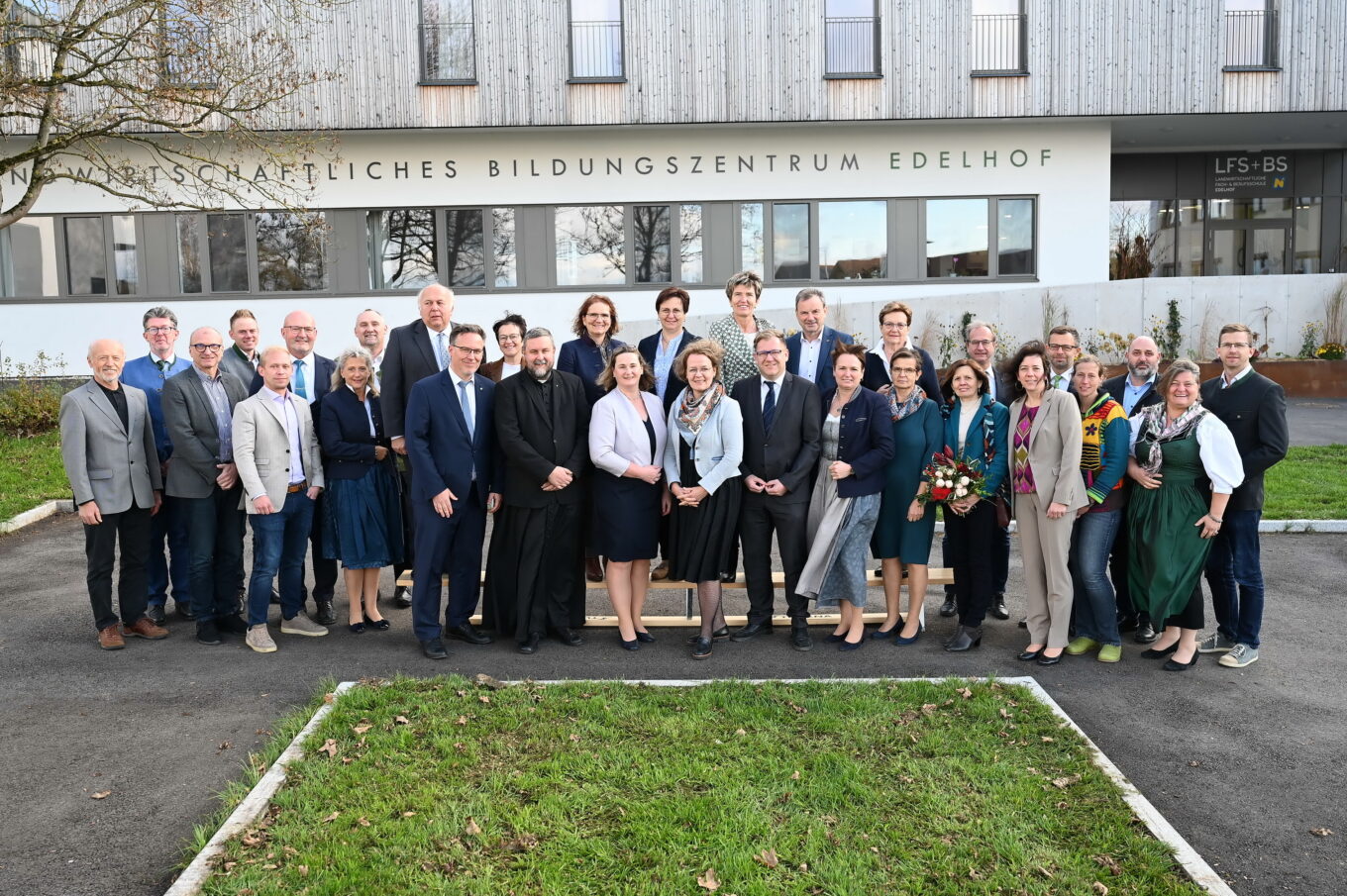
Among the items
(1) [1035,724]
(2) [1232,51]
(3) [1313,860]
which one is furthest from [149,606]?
(2) [1232,51]

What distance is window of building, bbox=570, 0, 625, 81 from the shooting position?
68.8ft

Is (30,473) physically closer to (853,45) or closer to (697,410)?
(697,410)

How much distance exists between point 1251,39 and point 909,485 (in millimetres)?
19526

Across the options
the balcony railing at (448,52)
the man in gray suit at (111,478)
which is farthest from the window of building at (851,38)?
the man in gray suit at (111,478)

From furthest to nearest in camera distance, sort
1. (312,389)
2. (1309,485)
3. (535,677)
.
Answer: (1309,485) → (312,389) → (535,677)

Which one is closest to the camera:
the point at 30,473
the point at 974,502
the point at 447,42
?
the point at 974,502

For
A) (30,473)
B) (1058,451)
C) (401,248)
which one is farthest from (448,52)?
(1058,451)

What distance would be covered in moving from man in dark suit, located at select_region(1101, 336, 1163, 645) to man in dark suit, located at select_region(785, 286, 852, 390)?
6.71 feet

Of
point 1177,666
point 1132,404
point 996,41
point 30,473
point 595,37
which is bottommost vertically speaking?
point 1177,666

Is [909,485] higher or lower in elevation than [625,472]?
lower

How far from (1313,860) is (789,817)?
2.24 m

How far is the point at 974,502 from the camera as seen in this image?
721cm

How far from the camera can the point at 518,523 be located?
7527mm

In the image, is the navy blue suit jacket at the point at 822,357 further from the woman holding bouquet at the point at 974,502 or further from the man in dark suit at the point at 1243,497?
the man in dark suit at the point at 1243,497
